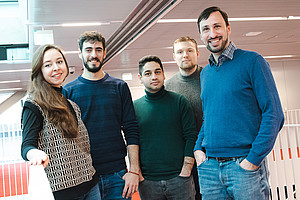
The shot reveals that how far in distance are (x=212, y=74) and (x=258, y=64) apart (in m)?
0.27

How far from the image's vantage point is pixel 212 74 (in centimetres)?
188

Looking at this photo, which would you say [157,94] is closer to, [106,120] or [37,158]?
[106,120]

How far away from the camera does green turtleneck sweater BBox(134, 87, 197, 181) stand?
2.29m

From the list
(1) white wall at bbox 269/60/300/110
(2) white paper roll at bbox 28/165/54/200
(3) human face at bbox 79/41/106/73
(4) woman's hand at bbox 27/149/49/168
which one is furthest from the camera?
(1) white wall at bbox 269/60/300/110

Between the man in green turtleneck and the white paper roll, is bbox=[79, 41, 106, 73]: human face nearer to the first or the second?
the man in green turtleneck

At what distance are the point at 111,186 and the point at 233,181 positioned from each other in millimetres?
779

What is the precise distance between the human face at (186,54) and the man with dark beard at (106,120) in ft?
1.95

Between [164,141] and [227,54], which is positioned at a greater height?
[227,54]

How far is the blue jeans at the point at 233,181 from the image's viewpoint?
170 cm

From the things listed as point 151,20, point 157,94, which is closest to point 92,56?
point 157,94

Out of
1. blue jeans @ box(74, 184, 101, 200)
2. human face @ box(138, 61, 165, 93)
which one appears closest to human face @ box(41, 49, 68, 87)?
blue jeans @ box(74, 184, 101, 200)

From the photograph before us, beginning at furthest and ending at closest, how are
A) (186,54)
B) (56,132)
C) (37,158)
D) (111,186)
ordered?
(186,54) → (111,186) → (56,132) → (37,158)

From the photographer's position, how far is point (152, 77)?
7.90ft

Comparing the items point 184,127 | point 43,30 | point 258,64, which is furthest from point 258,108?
point 43,30
